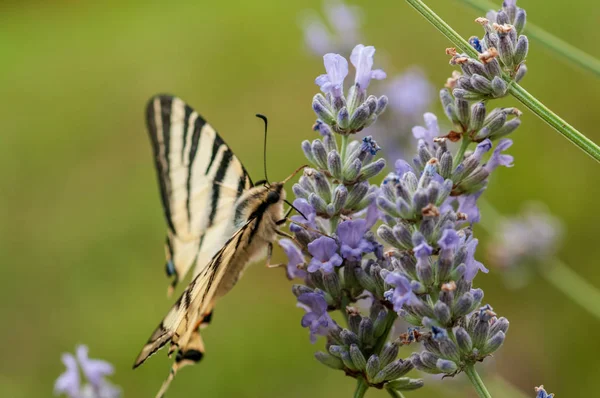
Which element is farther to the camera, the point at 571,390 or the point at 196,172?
the point at 571,390

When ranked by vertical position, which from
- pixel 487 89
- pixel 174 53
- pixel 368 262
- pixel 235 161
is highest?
pixel 174 53

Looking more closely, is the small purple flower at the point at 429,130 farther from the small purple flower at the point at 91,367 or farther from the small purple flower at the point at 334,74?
the small purple flower at the point at 91,367

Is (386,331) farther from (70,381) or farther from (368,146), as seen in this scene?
(70,381)

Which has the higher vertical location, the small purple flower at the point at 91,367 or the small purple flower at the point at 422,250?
the small purple flower at the point at 91,367

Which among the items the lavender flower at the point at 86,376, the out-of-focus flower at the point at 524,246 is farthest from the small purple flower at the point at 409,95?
the lavender flower at the point at 86,376

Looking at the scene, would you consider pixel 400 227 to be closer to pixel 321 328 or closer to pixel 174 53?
pixel 321 328

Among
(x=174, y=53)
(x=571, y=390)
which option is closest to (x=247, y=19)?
(x=174, y=53)

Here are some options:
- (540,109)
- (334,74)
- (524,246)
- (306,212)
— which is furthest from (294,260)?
(524,246)
